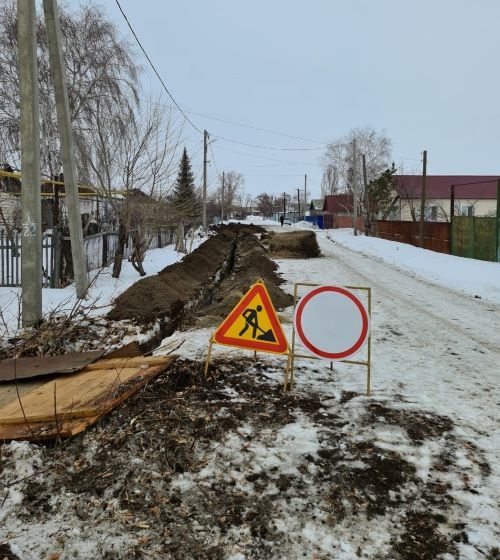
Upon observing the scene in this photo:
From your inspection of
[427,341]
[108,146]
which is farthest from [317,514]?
[108,146]

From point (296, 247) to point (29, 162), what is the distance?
14877 mm

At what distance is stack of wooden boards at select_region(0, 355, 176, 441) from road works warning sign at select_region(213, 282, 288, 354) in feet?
2.58

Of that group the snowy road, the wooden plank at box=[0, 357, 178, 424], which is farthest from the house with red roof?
the wooden plank at box=[0, 357, 178, 424]

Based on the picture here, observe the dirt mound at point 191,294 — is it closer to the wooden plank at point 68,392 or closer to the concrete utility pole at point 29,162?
the concrete utility pole at point 29,162

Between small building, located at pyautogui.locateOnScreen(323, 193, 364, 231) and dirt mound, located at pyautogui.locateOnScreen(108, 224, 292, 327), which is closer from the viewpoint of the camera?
dirt mound, located at pyautogui.locateOnScreen(108, 224, 292, 327)

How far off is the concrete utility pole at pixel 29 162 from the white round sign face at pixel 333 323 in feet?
15.3

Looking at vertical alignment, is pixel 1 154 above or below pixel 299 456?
above

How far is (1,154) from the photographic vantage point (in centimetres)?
2230

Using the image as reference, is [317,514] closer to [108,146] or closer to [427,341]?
[427,341]

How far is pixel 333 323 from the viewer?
465 cm

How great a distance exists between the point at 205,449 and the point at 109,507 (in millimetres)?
826

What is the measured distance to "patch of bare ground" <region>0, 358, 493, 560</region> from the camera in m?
2.72

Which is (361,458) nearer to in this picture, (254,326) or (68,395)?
(254,326)

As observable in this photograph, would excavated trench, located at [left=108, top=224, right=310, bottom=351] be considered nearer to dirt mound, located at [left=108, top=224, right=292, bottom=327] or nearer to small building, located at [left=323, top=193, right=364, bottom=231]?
dirt mound, located at [left=108, top=224, right=292, bottom=327]
